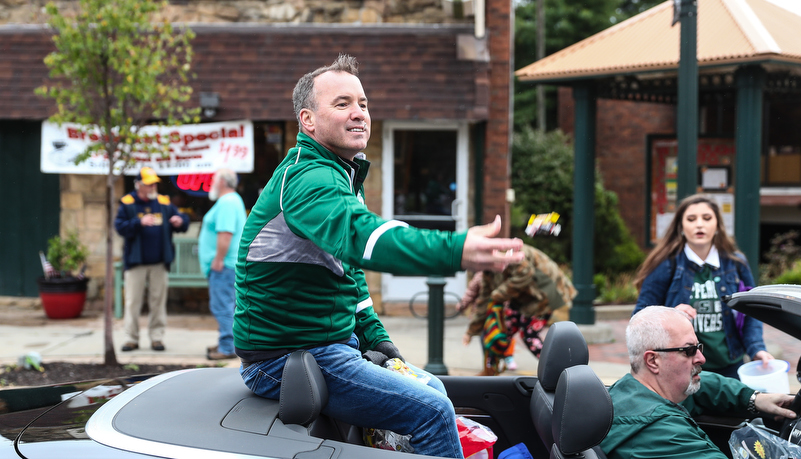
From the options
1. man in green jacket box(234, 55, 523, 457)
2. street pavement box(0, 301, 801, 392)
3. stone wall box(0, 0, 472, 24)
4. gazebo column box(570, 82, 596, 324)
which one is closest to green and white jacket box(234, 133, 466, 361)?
man in green jacket box(234, 55, 523, 457)

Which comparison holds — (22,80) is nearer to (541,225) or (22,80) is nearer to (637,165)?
(541,225)

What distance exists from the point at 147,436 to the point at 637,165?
669 inches

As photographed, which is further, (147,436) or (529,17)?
(529,17)

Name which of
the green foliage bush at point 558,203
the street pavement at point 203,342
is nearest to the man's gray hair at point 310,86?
the street pavement at point 203,342

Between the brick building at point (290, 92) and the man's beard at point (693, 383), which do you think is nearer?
the man's beard at point (693, 383)

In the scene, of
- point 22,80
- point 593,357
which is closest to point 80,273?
point 22,80

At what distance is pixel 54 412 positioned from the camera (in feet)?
7.74

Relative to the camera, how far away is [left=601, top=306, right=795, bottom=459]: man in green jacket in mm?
2445

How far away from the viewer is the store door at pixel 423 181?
995 centimetres

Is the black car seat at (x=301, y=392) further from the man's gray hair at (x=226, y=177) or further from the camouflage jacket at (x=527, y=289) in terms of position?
the man's gray hair at (x=226, y=177)

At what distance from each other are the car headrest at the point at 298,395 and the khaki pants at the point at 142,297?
604 centimetres

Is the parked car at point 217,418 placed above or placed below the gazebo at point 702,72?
below

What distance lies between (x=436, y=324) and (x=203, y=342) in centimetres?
315

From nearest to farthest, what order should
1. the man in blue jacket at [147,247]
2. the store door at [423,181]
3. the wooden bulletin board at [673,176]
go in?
the man in blue jacket at [147,247] < the store door at [423,181] < the wooden bulletin board at [673,176]
